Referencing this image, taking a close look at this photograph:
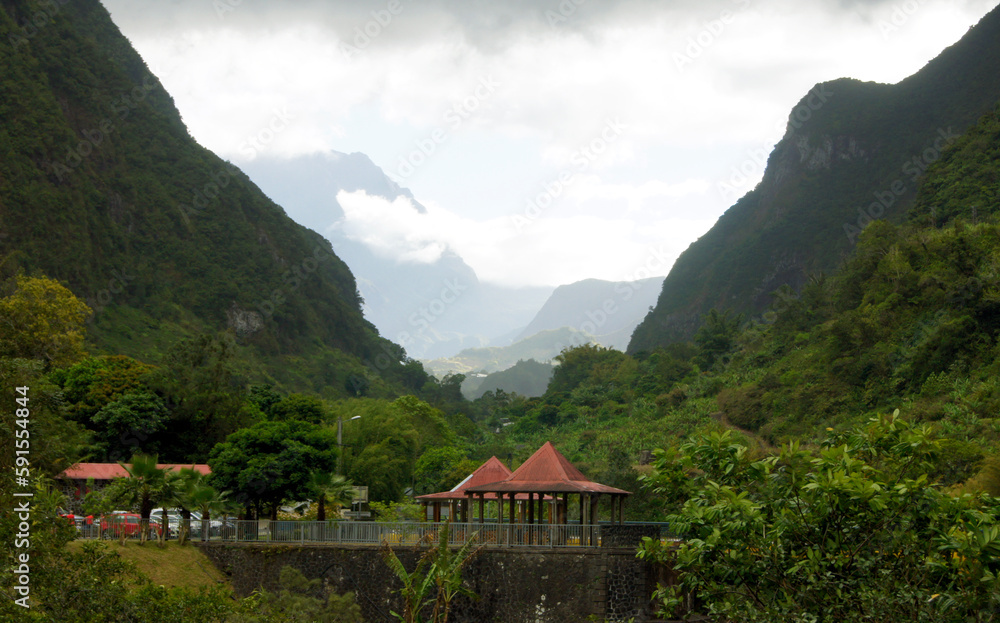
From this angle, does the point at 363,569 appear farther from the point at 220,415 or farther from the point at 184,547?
the point at 220,415

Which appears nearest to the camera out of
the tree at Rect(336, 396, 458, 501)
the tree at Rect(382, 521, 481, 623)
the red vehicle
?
the tree at Rect(382, 521, 481, 623)

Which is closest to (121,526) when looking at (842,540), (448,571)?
(448,571)

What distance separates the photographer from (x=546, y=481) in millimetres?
28203

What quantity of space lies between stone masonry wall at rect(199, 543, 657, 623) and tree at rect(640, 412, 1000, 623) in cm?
1304

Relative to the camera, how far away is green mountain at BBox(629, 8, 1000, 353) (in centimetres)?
13950

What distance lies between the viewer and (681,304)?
7101 inches

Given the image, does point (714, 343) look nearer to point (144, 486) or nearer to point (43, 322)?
point (43, 322)

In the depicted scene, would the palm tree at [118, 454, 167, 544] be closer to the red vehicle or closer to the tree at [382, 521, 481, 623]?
the red vehicle

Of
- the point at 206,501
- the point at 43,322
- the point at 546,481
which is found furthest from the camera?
the point at 43,322

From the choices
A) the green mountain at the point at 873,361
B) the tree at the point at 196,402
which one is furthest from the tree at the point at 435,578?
the tree at the point at 196,402

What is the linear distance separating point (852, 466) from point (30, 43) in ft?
359

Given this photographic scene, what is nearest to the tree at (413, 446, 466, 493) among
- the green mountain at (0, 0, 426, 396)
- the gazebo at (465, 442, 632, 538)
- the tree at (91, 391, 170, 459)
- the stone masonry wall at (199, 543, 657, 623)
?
the tree at (91, 391, 170, 459)

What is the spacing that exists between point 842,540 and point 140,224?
10750 centimetres

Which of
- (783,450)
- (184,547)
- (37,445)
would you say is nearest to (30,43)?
(184,547)
